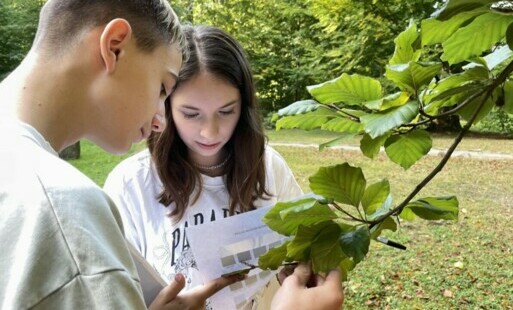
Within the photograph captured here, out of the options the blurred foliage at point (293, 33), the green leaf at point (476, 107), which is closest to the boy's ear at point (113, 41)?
the green leaf at point (476, 107)

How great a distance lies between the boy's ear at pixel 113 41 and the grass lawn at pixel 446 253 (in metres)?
2.16

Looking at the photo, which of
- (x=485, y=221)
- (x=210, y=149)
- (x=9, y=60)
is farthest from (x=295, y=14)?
(x=210, y=149)

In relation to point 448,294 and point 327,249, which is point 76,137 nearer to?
point 327,249

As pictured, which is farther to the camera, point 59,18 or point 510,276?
point 510,276

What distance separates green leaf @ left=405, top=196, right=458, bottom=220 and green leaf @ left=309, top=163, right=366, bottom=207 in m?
0.08

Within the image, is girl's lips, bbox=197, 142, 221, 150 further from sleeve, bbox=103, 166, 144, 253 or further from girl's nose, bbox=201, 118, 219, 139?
sleeve, bbox=103, 166, 144, 253

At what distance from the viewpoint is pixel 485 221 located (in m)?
3.55

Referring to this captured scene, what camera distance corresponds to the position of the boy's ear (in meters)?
0.63

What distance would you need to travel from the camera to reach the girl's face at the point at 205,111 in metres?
1.19

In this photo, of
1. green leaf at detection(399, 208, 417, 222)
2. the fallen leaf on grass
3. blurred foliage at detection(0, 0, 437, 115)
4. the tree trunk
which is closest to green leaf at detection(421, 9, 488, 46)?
green leaf at detection(399, 208, 417, 222)

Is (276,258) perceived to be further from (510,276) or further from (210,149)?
(510,276)

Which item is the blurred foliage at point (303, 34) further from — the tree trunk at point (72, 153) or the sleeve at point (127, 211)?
the sleeve at point (127, 211)

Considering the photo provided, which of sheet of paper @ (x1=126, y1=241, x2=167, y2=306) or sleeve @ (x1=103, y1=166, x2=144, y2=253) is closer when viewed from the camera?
sheet of paper @ (x1=126, y1=241, x2=167, y2=306)

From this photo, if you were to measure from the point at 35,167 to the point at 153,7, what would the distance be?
405 millimetres
